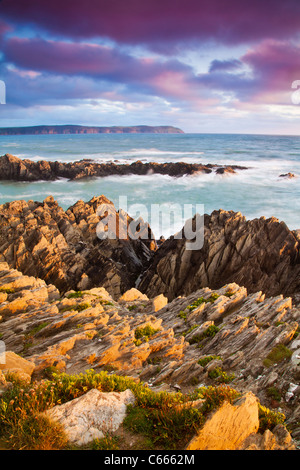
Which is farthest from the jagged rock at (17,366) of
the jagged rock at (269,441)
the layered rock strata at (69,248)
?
the layered rock strata at (69,248)

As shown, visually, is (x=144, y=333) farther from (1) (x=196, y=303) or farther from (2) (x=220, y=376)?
(1) (x=196, y=303)

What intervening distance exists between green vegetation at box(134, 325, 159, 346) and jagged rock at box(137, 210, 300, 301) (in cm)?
1908

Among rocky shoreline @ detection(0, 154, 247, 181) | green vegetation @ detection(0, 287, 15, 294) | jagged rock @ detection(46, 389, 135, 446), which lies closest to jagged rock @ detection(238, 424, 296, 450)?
jagged rock @ detection(46, 389, 135, 446)

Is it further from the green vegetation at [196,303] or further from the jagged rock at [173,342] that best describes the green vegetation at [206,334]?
the green vegetation at [196,303]

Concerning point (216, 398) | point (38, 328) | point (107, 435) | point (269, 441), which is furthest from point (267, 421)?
point (38, 328)

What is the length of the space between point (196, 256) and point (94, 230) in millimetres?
16936

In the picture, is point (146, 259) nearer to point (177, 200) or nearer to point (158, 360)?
point (158, 360)

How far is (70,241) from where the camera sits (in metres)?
40.5

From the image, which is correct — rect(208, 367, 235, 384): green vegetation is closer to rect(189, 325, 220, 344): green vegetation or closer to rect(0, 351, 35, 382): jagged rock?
rect(189, 325, 220, 344): green vegetation

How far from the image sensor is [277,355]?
43.4 ft

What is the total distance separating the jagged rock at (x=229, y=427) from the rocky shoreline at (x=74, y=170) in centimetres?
10539

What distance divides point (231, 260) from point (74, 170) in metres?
86.6

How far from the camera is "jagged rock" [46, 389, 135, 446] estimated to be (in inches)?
249
